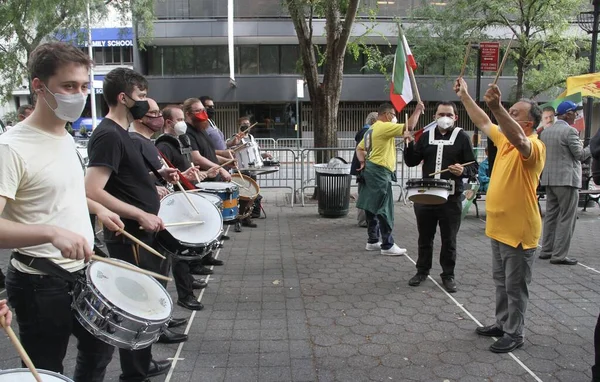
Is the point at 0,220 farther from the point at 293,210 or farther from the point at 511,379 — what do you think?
the point at 293,210

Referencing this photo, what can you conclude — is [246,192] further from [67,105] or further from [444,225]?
[67,105]

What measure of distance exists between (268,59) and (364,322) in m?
26.7

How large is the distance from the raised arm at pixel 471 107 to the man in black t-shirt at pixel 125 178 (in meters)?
2.63

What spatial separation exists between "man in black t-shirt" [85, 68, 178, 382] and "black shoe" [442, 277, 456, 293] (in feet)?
11.5

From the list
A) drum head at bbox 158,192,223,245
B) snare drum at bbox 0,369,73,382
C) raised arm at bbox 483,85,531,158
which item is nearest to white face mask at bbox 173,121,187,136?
drum head at bbox 158,192,223,245

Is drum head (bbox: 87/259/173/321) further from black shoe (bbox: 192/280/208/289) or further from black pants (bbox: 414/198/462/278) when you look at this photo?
black pants (bbox: 414/198/462/278)

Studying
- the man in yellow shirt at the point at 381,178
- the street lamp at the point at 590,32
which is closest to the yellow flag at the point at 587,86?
the street lamp at the point at 590,32

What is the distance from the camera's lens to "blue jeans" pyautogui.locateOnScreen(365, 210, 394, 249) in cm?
719

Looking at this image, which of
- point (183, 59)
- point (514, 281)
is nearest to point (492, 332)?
point (514, 281)

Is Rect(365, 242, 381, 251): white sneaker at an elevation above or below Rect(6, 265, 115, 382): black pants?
below

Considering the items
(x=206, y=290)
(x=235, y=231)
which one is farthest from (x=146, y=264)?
(x=235, y=231)

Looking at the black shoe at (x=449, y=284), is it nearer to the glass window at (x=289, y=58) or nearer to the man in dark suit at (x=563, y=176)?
the man in dark suit at (x=563, y=176)

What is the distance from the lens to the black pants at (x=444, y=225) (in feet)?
18.6

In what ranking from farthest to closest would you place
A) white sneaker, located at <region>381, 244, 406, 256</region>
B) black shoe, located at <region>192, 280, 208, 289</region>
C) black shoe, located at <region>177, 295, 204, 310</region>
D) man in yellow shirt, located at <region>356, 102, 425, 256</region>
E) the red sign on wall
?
1. the red sign on wall
2. white sneaker, located at <region>381, 244, 406, 256</region>
3. man in yellow shirt, located at <region>356, 102, 425, 256</region>
4. black shoe, located at <region>192, 280, 208, 289</region>
5. black shoe, located at <region>177, 295, 204, 310</region>
